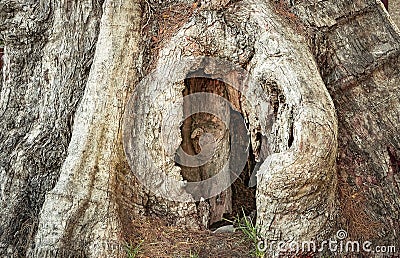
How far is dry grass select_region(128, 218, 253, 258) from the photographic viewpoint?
3.72m

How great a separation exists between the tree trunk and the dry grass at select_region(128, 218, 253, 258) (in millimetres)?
82

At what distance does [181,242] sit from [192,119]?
916 mm

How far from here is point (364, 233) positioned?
3838mm

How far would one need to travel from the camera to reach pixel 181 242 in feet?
12.5

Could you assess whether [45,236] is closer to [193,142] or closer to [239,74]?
[193,142]

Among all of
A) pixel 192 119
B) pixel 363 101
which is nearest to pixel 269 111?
pixel 192 119

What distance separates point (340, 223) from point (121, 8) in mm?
2064

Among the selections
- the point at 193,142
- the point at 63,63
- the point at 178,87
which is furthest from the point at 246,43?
the point at 63,63

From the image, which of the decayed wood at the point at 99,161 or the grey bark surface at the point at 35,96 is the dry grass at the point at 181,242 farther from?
the grey bark surface at the point at 35,96

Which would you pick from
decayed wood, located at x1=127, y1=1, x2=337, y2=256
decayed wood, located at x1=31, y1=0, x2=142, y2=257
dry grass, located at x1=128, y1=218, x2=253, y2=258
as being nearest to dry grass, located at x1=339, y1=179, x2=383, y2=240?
decayed wood, located at x1=127, y1=1, x2=337, y2=256

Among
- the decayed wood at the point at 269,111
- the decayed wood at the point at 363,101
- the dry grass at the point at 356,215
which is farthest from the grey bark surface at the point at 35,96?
the dry grass at the point at 356,215

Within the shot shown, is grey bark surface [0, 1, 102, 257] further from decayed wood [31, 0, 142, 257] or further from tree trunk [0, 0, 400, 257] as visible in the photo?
decayed wood [31, 0, 142, 257]

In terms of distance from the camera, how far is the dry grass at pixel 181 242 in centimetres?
372

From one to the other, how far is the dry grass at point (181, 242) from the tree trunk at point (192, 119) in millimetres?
82
